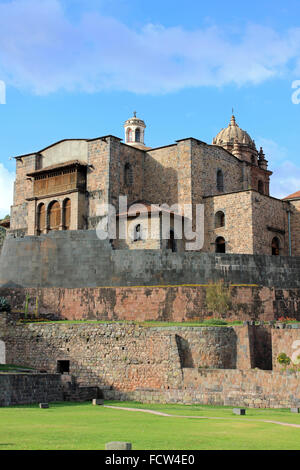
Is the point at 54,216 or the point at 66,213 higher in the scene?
the point at 66,213

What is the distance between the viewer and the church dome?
181 ft

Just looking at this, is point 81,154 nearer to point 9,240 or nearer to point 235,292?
point 9,240

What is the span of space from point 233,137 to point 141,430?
4539 centimetres

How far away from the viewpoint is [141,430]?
1330cm

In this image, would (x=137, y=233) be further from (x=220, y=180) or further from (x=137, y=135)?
(x=137, y=135)

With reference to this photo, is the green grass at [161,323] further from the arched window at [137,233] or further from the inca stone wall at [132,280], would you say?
the arched window at [137,233]

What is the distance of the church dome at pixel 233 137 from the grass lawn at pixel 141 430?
3835 centimetres

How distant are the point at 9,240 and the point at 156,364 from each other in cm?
1358

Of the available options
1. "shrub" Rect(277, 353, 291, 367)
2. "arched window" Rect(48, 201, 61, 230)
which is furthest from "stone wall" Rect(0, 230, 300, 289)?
"arched window" Rect(48, 201, 61, 230)

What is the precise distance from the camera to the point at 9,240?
3409 cm

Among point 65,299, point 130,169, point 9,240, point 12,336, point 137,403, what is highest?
point 130,169

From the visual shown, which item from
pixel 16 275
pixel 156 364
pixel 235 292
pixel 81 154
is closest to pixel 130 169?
pixel 81 154

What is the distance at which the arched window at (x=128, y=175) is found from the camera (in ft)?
141

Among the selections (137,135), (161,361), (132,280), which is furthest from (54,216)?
(161,361)
